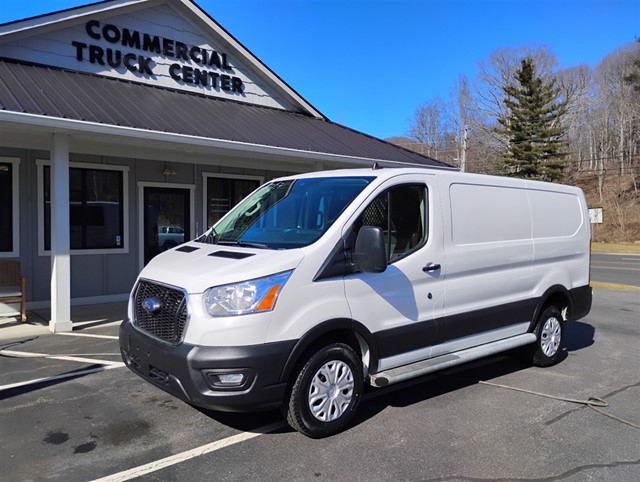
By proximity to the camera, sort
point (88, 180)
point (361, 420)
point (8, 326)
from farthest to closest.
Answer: point (88, 180), point (8, 326), point (361, 420)

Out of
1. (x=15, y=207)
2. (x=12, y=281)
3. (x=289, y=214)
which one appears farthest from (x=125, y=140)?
(x=289, y=214)

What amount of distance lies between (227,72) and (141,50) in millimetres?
2030

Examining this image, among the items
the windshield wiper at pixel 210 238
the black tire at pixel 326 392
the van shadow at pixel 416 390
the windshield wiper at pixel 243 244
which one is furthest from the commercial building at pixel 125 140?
the black tire at pixel 326 392

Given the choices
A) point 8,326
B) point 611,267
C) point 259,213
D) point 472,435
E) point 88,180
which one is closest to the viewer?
point 472,435

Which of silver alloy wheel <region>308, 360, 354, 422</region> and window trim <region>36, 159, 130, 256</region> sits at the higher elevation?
window trim <region>36, 159, 130, 256</region>

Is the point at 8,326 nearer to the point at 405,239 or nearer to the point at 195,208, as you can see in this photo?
the point at 195,208

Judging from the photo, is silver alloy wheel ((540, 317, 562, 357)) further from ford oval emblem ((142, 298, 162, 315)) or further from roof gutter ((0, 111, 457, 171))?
ford oval emblem ((142, 298, 162, 315))

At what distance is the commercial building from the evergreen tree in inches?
1386

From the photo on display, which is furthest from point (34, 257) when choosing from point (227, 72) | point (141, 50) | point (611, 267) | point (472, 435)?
point (611, 267)

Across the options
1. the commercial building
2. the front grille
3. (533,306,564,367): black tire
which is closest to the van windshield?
the front grille

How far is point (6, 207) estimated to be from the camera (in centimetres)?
918

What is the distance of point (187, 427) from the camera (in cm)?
422

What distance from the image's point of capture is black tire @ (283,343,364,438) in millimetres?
3887

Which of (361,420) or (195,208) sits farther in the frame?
(195,208)
